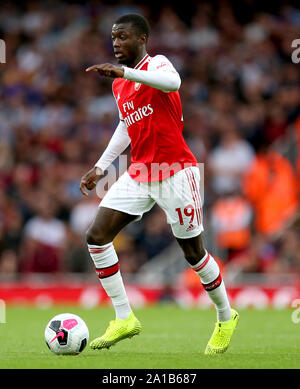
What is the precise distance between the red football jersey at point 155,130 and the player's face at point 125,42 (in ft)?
0.40

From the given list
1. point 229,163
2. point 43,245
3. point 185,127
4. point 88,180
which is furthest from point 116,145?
point 185,127

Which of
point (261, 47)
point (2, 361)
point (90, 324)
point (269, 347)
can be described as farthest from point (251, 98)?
point (2, 361)

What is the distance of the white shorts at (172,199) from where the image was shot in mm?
7250

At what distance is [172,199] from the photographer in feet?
23.8

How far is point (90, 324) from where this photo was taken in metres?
10.4

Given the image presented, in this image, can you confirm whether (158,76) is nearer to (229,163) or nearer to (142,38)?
(142,38)

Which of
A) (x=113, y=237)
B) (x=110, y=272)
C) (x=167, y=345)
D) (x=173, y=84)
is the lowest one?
(x=167, y=345)

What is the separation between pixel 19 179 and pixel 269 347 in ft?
32.1

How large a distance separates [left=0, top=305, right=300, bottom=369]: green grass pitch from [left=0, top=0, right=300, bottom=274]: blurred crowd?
2.71 metres

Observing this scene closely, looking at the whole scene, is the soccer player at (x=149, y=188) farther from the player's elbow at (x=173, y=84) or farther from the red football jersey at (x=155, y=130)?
the player's elbow at (x=173, y=84)

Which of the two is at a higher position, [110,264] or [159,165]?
[159,165]

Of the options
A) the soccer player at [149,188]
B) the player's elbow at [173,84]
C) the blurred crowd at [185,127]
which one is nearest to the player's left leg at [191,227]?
the soccer player at [149,188]

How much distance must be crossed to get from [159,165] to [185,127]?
384 inches
